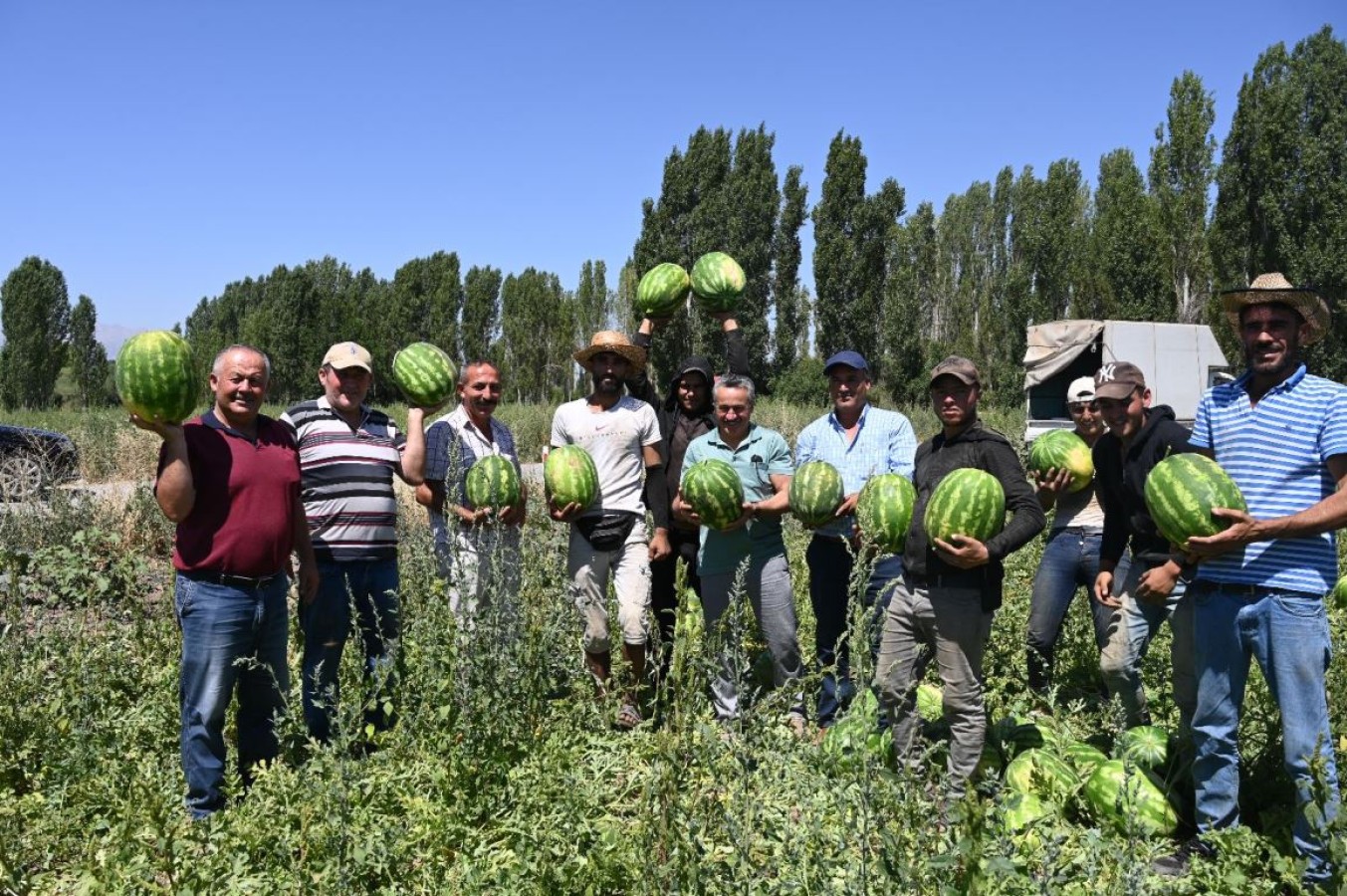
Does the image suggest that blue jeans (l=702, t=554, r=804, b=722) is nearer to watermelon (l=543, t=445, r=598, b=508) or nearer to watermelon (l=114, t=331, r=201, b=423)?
watermelon (l=543, t=445, r=598, b=508)

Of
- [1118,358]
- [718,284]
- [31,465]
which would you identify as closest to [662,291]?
[718,284]

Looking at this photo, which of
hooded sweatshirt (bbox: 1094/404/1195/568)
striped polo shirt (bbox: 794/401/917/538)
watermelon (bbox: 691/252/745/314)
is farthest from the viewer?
watermelon (bbox: 691/252/745/314)

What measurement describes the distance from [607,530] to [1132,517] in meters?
2.82

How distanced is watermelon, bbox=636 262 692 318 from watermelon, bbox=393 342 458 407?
5.78 feet

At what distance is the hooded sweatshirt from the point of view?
4.28 m

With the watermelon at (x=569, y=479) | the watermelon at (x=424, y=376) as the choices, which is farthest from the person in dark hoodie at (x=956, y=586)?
the watermelon at (x=424, y=376)

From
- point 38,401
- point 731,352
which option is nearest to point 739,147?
point 731,352

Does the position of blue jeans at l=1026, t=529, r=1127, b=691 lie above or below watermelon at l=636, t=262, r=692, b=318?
below

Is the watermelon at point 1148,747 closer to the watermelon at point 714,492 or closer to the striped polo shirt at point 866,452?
the striped polo shirt at point 866,452

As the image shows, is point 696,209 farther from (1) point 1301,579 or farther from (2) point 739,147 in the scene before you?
(1) point 1301,579

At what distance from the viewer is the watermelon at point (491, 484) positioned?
4633 mm

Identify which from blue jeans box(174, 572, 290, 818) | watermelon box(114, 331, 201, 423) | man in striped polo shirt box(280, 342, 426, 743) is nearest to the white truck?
man in striped polo shirt box(280, 342, 426, 743)

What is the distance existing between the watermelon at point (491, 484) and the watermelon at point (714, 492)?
3.16 feet

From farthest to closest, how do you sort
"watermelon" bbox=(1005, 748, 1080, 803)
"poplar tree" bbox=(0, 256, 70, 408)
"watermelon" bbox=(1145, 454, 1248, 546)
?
1. "poplar tree" bbox=(0, 256, 70, 408)
2. "watermelon" bbox=(1005, 748, 1080, 803)
3. "watermelon" bbox=(1145, 454, 1248, 546)
